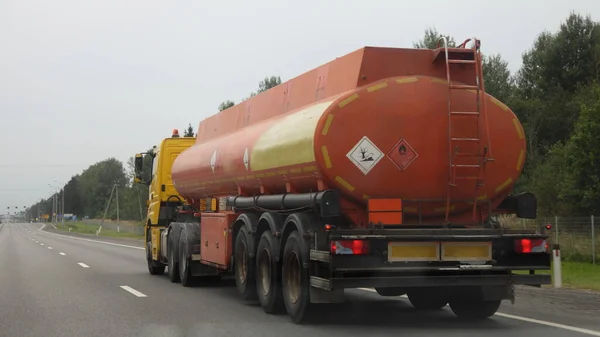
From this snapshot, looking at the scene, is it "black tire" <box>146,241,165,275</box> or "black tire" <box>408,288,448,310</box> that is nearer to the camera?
"black tire" <box>408,288,448,310</box>

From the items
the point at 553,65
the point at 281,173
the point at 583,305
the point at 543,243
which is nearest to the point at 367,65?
the point at 281,173

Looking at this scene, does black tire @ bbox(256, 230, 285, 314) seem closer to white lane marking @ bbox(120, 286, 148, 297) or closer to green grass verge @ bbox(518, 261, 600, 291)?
white lane marking @ bbox(120, 286, 148, 297)

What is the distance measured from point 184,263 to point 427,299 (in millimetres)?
5691

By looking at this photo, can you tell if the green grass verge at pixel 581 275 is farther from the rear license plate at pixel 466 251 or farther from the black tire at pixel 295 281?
the black tire at pixel 295 281

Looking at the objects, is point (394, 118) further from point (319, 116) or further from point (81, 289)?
point (81, 289)

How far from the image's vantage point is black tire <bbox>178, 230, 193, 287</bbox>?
14565 mm

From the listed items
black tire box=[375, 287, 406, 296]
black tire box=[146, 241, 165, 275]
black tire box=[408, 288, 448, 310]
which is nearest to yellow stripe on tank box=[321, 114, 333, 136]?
black tire box=[375, 287, 406, 296]

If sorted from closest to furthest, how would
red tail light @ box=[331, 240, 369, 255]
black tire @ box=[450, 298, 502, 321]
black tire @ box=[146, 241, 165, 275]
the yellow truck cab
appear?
red tail light @ box=[331, 240, 369, 255] < black tire @ box=[450, 298, 502, 321] < the yellow truck cab < black tire @ box=[146, 241, 165, 275]

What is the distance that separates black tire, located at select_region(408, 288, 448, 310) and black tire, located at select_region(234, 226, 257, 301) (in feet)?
7.54

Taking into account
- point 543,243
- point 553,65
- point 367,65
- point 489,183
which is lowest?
point 543,243

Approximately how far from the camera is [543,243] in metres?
9.05

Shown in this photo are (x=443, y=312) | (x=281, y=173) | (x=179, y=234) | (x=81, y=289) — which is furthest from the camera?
(x=179, y=234)

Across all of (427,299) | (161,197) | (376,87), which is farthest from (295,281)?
(161,197)

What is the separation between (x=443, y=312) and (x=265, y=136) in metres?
→ 3.51
